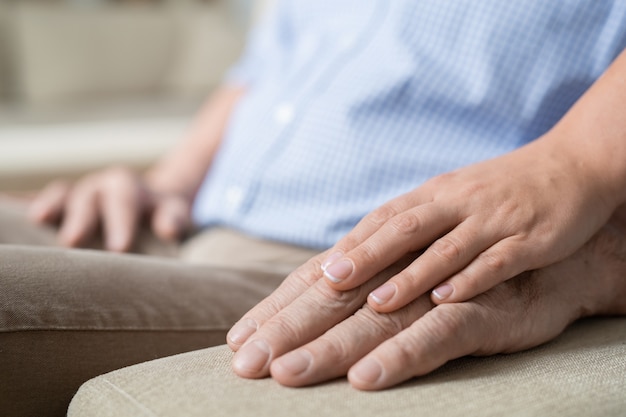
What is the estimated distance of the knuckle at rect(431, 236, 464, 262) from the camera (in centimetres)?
52

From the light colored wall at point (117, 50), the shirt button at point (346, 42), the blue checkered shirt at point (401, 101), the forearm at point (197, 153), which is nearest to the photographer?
the blue checkered shirt at point (401, 101)

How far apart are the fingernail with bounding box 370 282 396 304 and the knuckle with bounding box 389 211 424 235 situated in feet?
0.14

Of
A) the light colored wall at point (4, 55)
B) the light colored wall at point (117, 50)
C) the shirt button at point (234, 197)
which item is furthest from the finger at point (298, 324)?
the light colored wall at point (4, 55)

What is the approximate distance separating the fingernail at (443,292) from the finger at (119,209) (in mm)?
462

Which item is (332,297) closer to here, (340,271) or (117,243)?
(340,271)

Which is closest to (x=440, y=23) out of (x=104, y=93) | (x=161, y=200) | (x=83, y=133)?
(x=161, y=200)

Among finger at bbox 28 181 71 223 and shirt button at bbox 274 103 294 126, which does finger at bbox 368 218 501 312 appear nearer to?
shirt button at bbox 274 103 294 126

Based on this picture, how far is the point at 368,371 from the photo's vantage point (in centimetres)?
47

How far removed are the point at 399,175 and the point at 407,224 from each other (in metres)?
0.23

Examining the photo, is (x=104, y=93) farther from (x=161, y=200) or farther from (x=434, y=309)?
(x=434, y=309)

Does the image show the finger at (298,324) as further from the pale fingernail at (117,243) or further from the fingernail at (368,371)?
the pale fingernail at (117,243)

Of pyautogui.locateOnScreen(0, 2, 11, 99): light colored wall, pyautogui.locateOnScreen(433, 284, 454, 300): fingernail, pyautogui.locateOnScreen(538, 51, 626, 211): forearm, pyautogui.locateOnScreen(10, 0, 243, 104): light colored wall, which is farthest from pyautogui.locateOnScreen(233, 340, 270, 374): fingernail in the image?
pyautogui.locateOnScreen(0, 2, 11, 99): light colored wall

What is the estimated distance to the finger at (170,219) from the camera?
2.98 ft

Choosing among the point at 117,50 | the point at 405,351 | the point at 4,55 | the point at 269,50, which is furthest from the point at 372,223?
the point at 4,55
